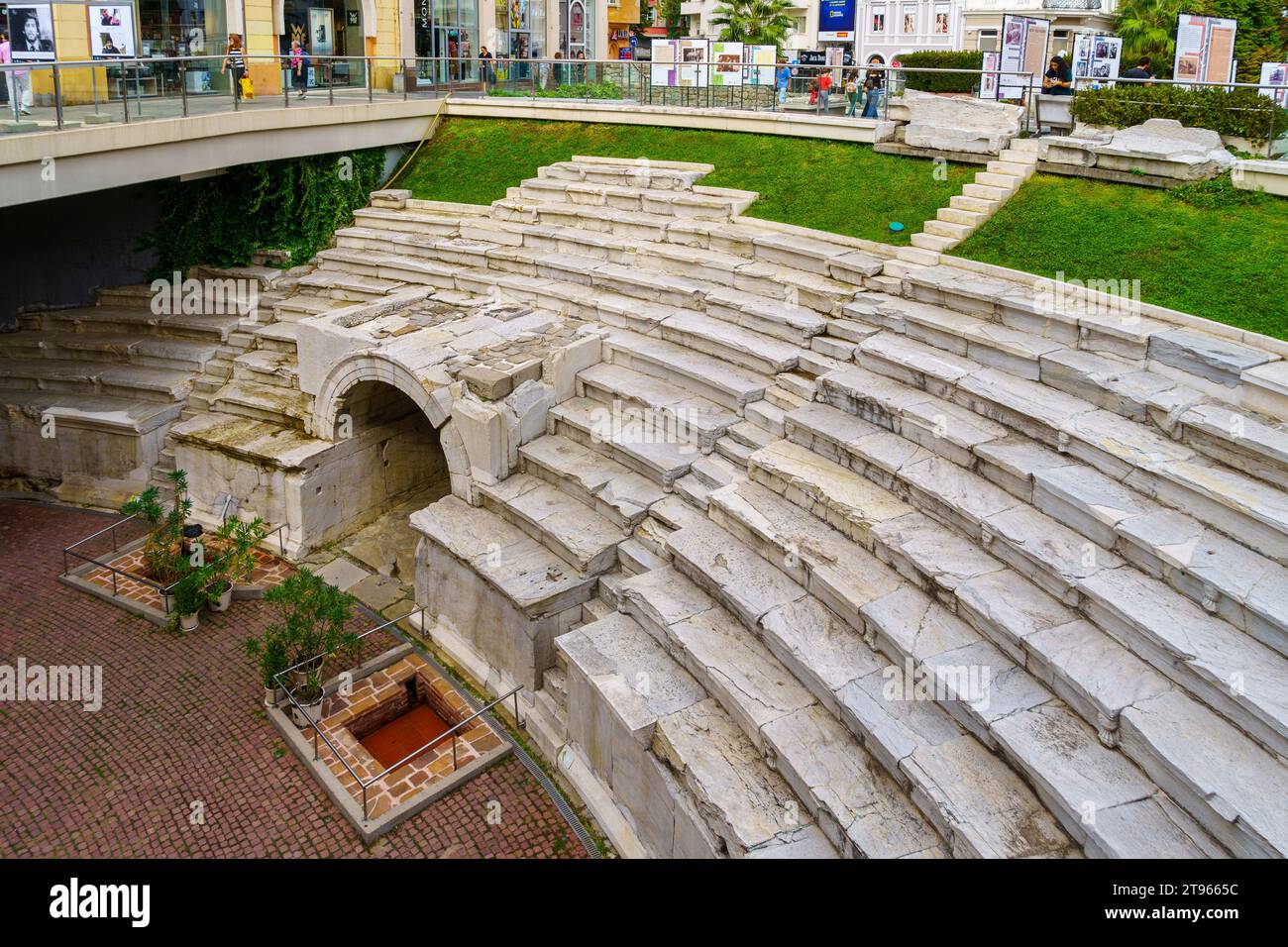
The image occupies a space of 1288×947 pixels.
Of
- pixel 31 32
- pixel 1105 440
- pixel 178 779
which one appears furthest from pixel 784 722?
pixel 31 32

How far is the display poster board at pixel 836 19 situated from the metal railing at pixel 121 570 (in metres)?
34.0

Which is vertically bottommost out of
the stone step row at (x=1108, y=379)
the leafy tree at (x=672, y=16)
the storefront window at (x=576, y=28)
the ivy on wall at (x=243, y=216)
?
the stone step row at (x=1108, y=379)

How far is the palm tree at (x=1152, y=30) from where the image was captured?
28766 millimetres

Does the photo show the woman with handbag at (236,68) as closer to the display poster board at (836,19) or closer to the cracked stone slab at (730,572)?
the cracked stone slab at (730,572)

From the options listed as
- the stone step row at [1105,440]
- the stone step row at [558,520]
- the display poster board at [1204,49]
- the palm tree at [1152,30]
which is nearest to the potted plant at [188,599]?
the stone step row at [558,520]

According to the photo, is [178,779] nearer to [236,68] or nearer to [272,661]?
[272,661]

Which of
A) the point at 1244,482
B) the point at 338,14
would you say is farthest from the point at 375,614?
the point at 338,14

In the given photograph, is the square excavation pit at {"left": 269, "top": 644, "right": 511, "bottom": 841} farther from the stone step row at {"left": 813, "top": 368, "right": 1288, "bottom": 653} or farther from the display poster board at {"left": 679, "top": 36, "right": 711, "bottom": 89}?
the display poster board at {"left": 679, "top": 36, "right": 711, "bottom": 89}

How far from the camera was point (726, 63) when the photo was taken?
1953cm

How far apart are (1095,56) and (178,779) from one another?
15.3 metres

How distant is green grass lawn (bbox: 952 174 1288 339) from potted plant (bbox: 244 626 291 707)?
9401 millimetres

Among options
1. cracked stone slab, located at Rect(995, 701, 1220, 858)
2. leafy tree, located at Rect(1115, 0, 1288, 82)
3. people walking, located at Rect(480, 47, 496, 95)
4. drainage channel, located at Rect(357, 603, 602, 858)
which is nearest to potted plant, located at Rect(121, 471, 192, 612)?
drainage channel, located at Rect(357, 603, 602, 858)
